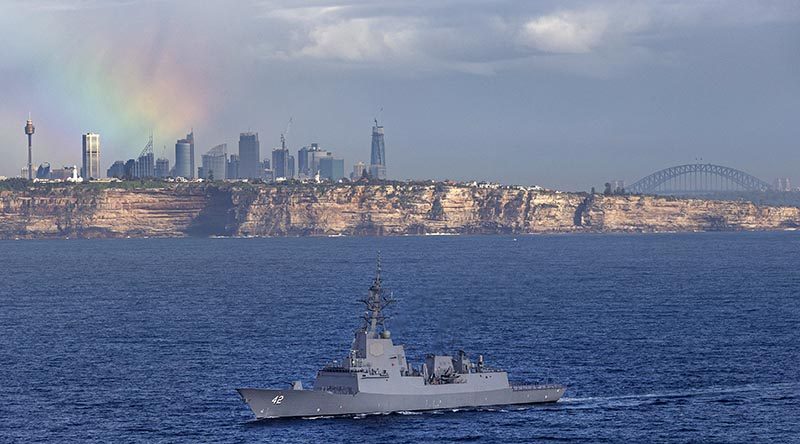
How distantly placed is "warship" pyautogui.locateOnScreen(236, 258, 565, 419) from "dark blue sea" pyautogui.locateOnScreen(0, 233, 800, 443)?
1.05 metres

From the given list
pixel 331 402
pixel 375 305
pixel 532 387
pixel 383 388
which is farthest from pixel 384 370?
pixel 532 387

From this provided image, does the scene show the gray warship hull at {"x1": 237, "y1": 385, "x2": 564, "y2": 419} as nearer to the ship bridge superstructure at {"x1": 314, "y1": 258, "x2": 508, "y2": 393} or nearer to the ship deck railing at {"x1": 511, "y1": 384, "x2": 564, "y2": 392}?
the ship bridge superstructure at {"x1": 314, "y1": 258, "x2": 508, "y2": 393}

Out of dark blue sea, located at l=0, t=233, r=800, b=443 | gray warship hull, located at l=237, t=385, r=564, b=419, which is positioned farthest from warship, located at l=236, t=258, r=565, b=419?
dark blue sea, located at l=0, t=233, r=800, b=443

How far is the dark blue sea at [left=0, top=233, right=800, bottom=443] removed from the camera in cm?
8281

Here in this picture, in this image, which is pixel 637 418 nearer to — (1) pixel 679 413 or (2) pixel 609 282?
(1) pixel 679 413

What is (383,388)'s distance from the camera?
279ft

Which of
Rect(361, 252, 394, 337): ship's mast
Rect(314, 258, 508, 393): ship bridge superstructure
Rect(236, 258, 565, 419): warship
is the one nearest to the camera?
Rect(236, 258, 565, 419): warship

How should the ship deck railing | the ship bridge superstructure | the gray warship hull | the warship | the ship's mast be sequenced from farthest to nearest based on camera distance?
the ship deck railing
the ship's mast
the ship bridge superstructure
the warship
the gray warship hull

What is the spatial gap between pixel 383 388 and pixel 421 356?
2248 centimetres

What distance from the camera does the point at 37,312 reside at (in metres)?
154

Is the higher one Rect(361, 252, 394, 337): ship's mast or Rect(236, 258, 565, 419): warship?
Rect(361, 252, 394, 337): ship's mast

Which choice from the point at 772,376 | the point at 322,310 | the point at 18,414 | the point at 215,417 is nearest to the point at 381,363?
the point at 215,417

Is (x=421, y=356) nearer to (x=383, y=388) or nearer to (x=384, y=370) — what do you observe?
(x=384, y=370)

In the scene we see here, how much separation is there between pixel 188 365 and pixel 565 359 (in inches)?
1209
